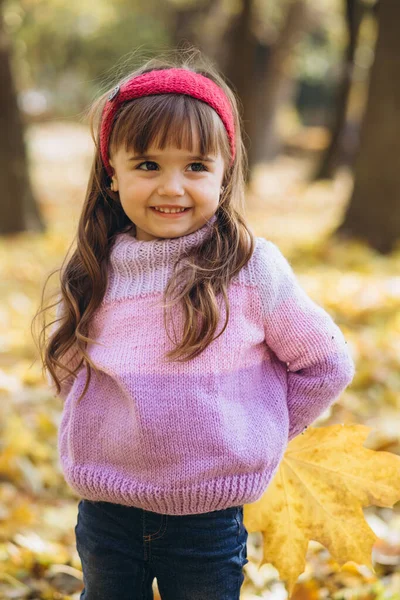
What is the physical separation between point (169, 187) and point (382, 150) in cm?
591

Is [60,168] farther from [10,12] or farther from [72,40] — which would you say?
[72,40]

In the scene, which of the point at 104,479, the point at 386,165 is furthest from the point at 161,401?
the point at 386,165

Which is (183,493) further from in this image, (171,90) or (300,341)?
(171,90)

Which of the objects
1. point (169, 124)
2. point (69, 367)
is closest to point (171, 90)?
point (169, 124)

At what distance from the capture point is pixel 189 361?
5.50 ft

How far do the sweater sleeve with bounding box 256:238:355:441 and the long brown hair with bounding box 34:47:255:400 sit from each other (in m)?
0.09

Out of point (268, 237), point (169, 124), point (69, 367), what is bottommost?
point (268, 237)

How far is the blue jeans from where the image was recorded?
170 cm

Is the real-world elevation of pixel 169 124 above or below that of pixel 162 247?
above

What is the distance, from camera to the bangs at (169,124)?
5.43 ft

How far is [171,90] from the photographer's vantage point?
1696 millimetres

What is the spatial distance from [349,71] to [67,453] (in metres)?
12.1

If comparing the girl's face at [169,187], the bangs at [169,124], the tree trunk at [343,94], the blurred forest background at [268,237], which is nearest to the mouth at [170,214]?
the girl's face at [169,187]

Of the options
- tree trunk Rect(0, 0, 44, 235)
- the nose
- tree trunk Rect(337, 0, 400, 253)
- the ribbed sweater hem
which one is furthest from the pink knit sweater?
tree trunk Rect(0, 0, 44, 235)
